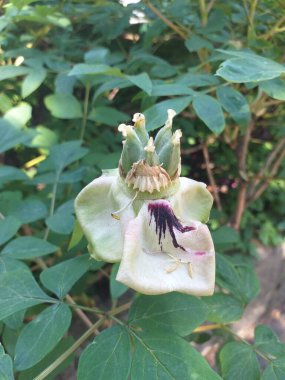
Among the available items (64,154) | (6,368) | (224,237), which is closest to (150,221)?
(6,368)

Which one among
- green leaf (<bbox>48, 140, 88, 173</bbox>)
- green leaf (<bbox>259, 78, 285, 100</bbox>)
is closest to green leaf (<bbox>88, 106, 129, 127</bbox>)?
green leaf (<bbox>48, 140, 88, 173</bbox>)

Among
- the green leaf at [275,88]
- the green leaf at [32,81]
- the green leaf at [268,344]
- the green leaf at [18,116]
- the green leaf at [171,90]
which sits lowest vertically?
the green leaf at [268,344]

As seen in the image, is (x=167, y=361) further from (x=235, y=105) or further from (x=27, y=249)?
(x=235, y=105)

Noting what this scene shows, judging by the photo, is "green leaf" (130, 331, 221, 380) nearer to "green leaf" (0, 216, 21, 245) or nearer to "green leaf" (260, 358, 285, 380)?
"green leaf" (260, 358, 285, 380)

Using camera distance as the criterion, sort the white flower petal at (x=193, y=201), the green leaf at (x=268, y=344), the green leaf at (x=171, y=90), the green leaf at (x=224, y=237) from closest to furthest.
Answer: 1. the white flower petal at (x=193, y=201)
2. the green leaf at (x=268, y=344)
3. the green leaf at (x=171, y=90)
4. the green leaf at (x=224, y=237)

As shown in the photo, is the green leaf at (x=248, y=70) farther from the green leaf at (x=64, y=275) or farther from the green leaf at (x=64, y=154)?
the green leaf at (x=64, y=154)

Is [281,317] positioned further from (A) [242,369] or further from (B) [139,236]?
(B) [139,236]

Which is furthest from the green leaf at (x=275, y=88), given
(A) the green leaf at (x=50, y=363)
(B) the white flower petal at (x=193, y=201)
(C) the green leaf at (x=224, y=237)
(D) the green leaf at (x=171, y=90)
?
(A) the green leaf at (x=50, y=363)
